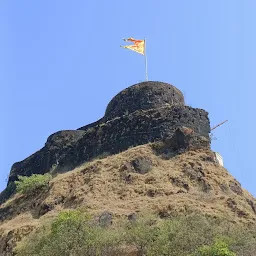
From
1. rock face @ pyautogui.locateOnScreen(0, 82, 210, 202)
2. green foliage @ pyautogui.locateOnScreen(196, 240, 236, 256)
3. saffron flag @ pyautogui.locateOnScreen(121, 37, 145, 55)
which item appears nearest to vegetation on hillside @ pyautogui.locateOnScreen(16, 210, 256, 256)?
green foliage @ pyautogui.locateOnScreen(196, 240, 236, 256)

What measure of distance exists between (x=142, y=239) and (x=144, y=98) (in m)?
14.5

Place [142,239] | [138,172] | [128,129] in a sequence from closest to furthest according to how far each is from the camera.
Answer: [142,239]
[138,172]
[128,129]

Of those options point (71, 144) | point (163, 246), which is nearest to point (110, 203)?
point (163, 246)

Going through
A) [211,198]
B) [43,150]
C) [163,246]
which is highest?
[43,150]

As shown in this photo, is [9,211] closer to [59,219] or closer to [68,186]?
[68,186]

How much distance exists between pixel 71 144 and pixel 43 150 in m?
3.22

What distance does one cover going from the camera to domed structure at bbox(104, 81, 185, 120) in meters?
35.7

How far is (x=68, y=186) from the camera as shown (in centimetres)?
3056

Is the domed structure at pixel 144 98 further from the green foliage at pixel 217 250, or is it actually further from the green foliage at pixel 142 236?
the green foliage at pixel 217 250

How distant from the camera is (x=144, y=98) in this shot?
3581cm

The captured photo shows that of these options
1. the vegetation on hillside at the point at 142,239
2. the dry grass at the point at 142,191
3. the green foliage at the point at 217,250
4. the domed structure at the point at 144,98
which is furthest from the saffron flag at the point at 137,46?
the green foliage at the point at 217,250

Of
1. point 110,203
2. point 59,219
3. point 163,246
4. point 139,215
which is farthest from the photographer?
point 110,203

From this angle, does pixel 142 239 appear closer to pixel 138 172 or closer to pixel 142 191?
pixel 142 191

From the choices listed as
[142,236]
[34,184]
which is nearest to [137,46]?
[34,184]
